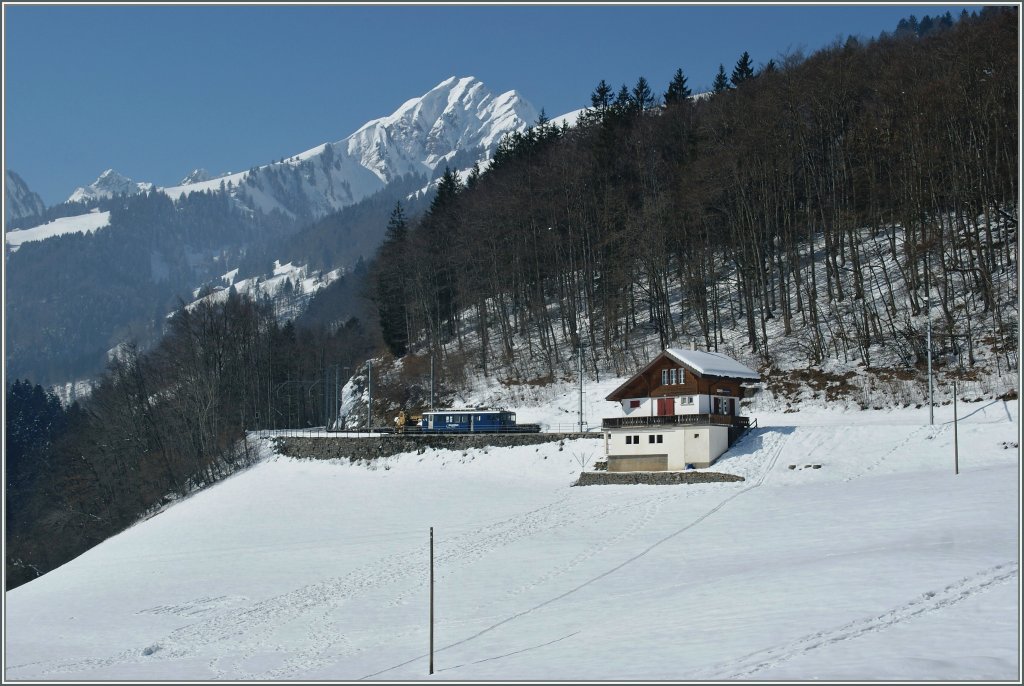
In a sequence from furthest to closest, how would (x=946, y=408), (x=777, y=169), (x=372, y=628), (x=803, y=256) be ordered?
(x=803, y=256) < (x=777, y=169) < (x=946, y=408) < (x=372, y=628)

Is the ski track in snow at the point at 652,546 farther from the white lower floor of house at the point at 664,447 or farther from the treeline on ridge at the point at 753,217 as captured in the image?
the treeline on ridge at the point at 753,217

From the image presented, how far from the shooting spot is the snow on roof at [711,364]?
168 ft

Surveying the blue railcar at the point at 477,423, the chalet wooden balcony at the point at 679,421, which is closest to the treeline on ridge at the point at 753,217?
the chalet wooden balcony at the point at 679,421

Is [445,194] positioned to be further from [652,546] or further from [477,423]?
[652,546]

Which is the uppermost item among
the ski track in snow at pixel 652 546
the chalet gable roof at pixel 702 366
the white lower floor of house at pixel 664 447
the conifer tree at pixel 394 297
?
the conifer tree at pixel 394 297

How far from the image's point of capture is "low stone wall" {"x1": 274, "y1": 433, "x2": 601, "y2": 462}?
56.4 metres

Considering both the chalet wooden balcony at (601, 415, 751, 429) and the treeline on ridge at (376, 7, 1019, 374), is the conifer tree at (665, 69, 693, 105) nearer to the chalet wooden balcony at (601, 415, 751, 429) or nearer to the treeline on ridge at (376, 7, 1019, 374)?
the treeline on ridge at (376, 7, 1019, 374)

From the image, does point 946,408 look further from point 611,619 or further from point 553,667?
point 553,667

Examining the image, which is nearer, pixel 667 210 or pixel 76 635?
pixel 76 635

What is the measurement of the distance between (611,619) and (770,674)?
8.34 metres

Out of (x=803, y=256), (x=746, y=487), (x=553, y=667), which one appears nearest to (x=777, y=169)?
(x=803, y=256)

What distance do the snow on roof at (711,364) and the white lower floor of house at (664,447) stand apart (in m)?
3.11

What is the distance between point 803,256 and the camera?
69938 millimetres

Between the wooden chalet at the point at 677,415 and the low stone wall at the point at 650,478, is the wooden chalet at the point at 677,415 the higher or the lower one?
the higher one
